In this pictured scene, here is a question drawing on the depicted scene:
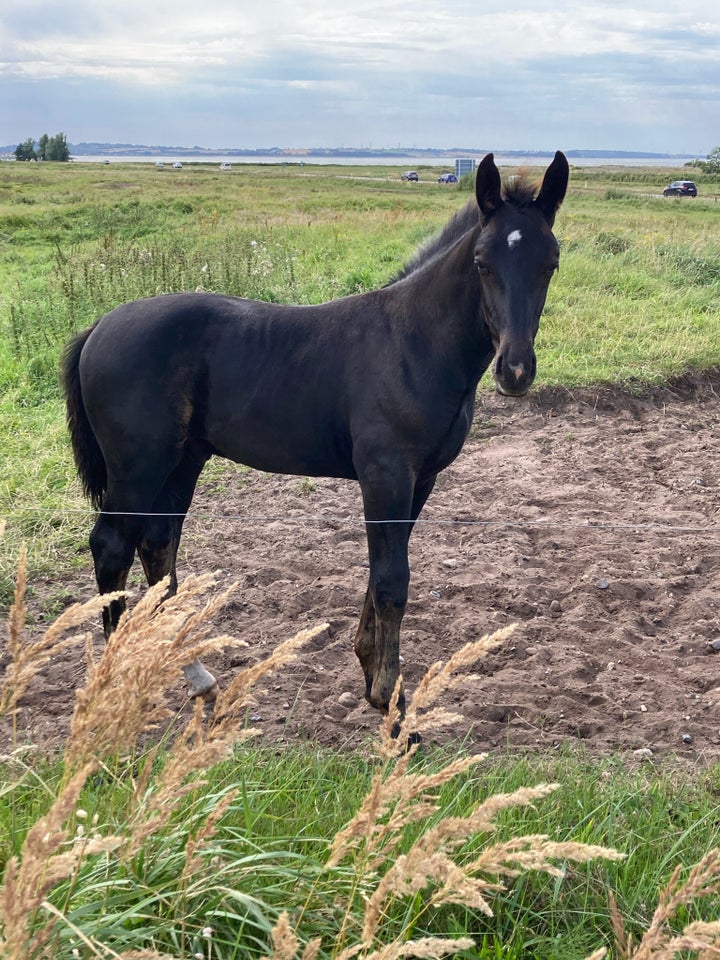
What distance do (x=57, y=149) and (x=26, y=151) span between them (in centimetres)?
A: 356

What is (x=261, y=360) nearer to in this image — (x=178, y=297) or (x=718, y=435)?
(x=178, y=297)

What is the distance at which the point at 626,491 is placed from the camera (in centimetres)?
635

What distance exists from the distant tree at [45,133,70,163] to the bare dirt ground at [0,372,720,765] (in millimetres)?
102374

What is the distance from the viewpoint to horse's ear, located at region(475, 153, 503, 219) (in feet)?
10.8

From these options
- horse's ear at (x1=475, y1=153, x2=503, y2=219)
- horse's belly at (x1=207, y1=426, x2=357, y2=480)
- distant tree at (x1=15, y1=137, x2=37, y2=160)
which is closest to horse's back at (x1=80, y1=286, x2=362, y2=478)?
horse's belly at (x1=207, y1=426, x2=357, y2=480)

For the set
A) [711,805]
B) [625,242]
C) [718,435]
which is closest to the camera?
[711,805]

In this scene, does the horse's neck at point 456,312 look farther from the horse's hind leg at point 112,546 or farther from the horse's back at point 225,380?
the horse's hind leg at point 112,546

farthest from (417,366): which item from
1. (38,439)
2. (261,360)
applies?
(38,439)

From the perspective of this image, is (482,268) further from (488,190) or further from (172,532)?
(172,532)

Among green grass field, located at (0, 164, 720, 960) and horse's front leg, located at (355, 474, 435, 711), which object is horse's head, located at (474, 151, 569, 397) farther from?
green grass field, located at (0, 164, 720, 960)

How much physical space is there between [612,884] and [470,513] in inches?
Result: 146

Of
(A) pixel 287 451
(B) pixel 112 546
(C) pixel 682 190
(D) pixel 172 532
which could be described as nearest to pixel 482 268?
(A) pixel 287 451

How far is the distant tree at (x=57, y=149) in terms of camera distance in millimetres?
95938

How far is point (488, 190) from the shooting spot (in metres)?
3.38
